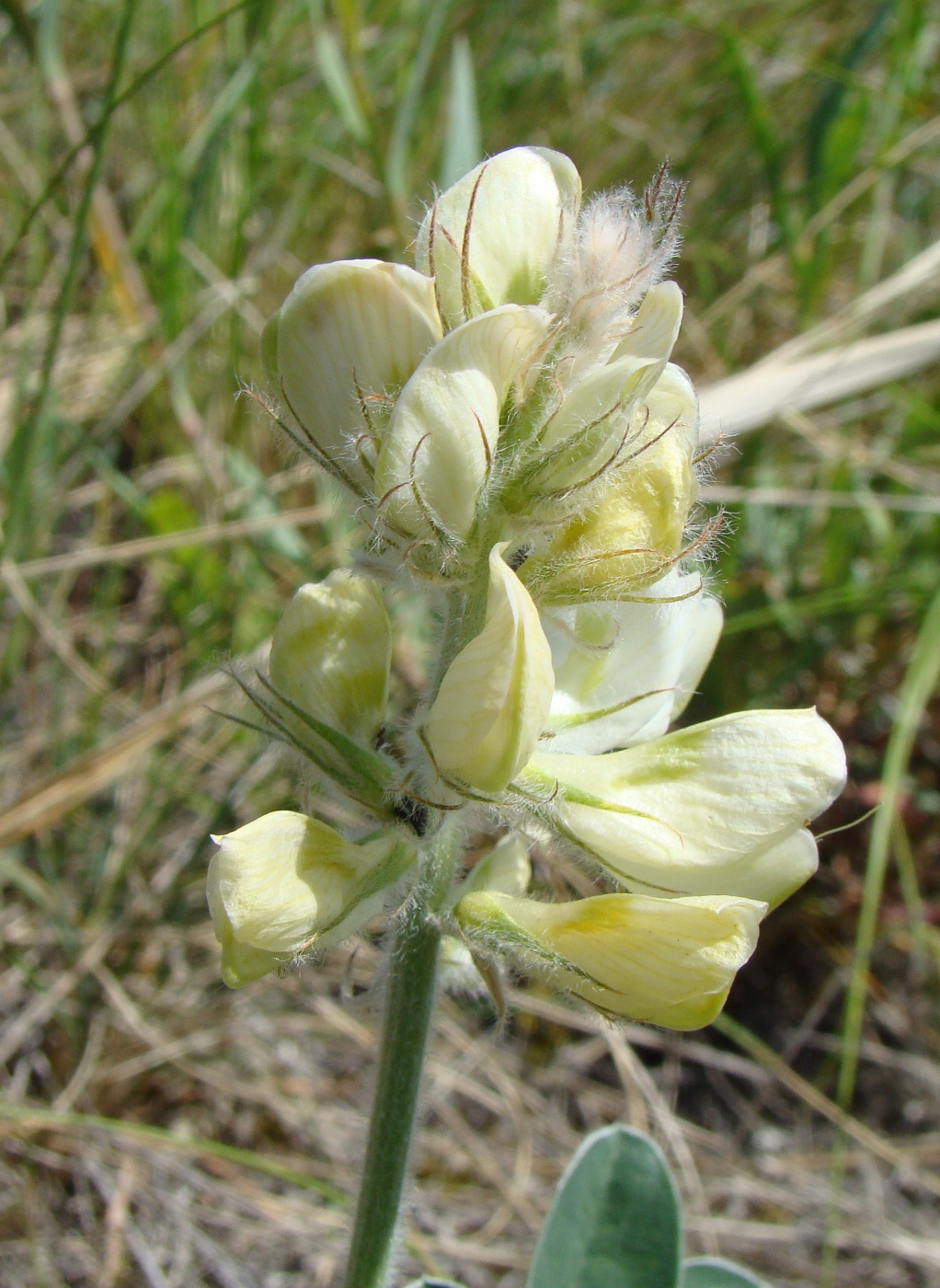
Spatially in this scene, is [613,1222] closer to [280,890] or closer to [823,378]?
[280,890]

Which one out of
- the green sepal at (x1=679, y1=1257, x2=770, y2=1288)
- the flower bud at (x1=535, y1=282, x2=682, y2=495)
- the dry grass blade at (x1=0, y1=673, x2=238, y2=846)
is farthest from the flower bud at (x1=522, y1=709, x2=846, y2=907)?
the dry grass blade at (x1=0, y1=673, x2=238, y2=846)

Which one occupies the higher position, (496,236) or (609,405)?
(496,236)

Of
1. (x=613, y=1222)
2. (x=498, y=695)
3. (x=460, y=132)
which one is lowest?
(x=613, y=1222)

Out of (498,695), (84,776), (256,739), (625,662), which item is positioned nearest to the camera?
(498,695)

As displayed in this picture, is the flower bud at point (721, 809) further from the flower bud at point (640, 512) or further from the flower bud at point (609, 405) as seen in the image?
the flower bud at point (609, 405)

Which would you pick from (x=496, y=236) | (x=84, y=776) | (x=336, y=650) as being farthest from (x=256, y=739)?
(x=496, y=236)

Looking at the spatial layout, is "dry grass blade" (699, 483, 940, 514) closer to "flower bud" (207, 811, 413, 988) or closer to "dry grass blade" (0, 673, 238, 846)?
"dry grass blade" (0, 673, 238, 846)

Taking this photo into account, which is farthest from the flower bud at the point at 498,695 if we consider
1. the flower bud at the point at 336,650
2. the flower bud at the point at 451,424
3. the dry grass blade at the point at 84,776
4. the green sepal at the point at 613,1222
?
the dry grass blade at the point at 84,776
